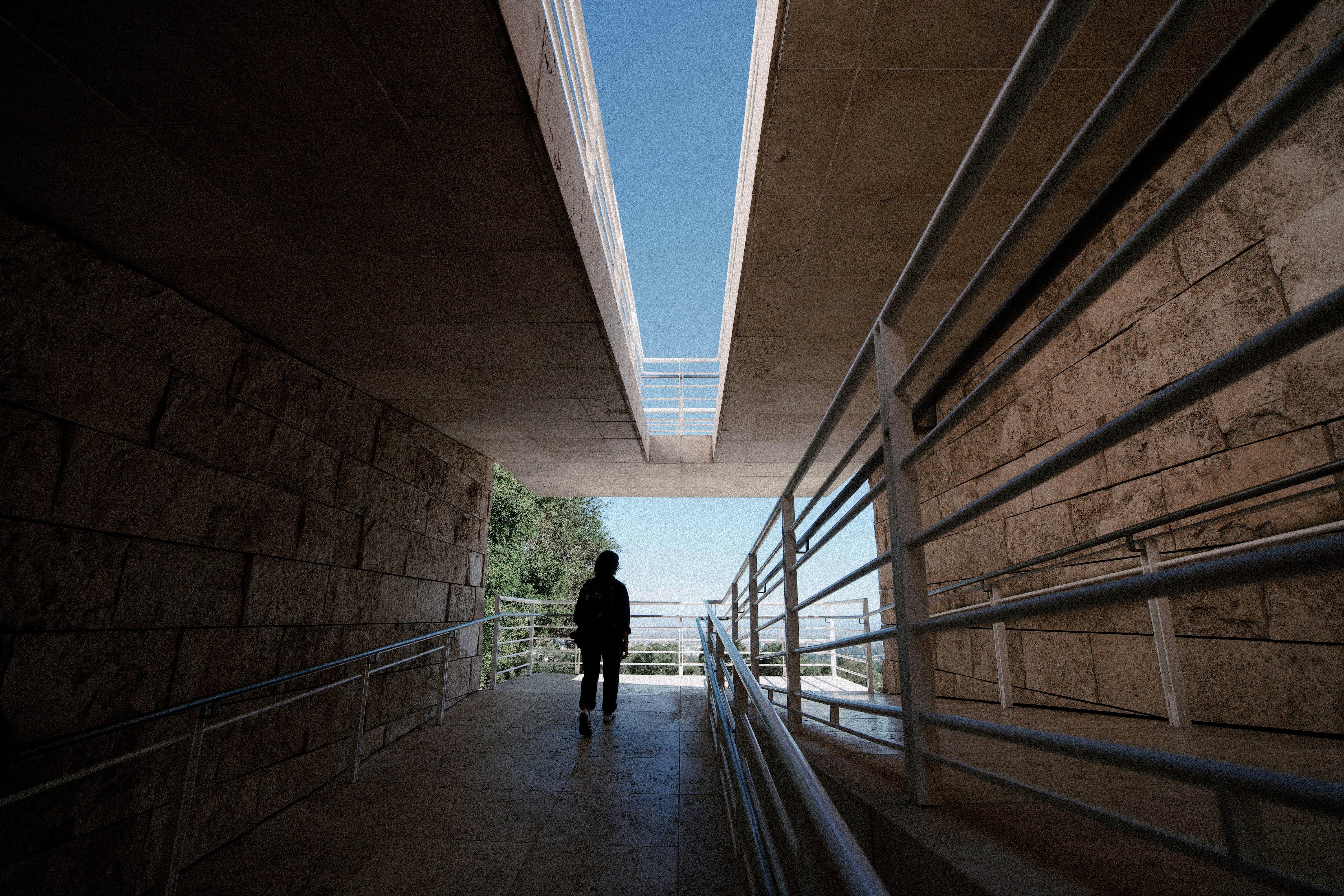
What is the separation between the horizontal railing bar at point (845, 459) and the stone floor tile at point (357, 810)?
2.49 m

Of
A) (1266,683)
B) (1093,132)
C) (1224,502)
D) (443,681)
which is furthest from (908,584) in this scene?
(443,681)

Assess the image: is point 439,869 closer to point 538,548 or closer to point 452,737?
point 452,737

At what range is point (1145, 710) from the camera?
2.75 meters

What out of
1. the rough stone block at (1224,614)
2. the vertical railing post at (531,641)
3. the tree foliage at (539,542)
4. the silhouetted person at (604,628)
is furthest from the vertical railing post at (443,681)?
the tree foliage at (539,542)

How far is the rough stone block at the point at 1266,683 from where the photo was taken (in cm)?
201

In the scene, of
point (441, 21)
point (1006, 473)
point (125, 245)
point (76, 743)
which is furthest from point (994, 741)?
point (125, 245)

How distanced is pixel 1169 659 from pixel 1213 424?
0.91 m

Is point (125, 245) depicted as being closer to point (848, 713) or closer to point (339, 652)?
point (339, 652)

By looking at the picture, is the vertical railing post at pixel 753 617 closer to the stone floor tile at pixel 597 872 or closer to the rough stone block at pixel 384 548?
the stone floor tile at pixel 597 872

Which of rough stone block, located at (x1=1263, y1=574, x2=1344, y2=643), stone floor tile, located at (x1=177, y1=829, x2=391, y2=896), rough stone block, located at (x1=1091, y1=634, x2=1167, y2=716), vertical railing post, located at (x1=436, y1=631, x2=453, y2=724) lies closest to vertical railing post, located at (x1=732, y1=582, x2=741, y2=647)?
rough stone block, located at (x1=1091, y1=634, x2=1167, y2=716)

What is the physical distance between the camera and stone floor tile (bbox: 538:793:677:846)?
2809 millimetres

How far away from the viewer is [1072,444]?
3.99 ft

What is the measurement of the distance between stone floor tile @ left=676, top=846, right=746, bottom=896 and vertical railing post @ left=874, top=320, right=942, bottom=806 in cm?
145

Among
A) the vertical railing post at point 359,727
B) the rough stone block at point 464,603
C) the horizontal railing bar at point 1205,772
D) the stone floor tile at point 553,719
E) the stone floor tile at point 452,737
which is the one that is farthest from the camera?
the rough stone block at point 464,603
